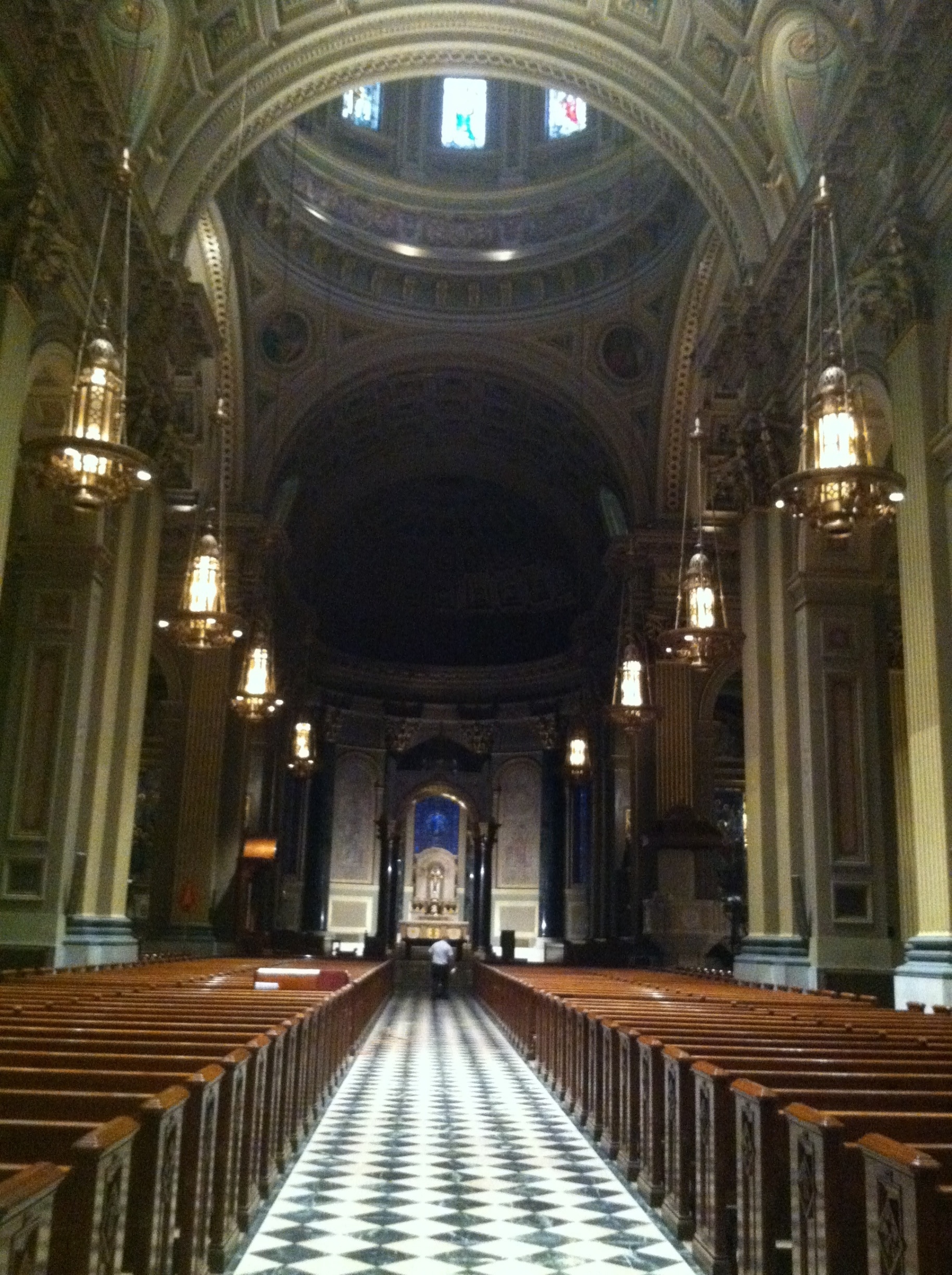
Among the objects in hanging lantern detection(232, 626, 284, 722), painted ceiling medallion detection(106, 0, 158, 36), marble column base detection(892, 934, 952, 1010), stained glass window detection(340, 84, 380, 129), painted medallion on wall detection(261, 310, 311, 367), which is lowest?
marble column base detection(892, 934, 952, 1010)

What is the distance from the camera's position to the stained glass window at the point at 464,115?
21.9 meters

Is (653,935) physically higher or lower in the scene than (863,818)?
lower

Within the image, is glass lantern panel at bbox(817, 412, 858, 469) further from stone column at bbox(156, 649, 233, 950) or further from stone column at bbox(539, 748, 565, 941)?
stone column at bbox(539, 748, 565, 941)

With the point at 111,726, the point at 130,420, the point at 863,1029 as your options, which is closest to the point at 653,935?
the point at 111,726

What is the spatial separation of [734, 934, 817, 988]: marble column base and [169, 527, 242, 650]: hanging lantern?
565 centimetres

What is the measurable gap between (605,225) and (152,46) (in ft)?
32.4

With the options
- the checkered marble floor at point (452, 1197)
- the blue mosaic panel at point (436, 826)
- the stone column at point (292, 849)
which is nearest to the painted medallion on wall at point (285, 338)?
the stone column at point (292, 849)

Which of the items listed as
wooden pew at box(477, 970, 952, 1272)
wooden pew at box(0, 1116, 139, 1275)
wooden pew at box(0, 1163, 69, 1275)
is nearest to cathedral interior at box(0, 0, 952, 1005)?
wooden pew at box(477, 970, 952, 1272)

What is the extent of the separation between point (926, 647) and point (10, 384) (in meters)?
6.62

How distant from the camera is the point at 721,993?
30.8 feet

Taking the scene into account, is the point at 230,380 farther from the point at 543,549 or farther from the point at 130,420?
the point at 543,549

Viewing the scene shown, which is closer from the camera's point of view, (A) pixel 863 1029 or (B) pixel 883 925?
(A) pixel 863 1029

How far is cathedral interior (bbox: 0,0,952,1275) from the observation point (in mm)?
4262

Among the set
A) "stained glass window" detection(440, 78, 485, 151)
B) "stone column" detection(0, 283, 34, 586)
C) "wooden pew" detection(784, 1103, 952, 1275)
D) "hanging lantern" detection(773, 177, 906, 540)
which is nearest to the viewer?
"wooden pew" detection(784, 1103, 952, 1275)
